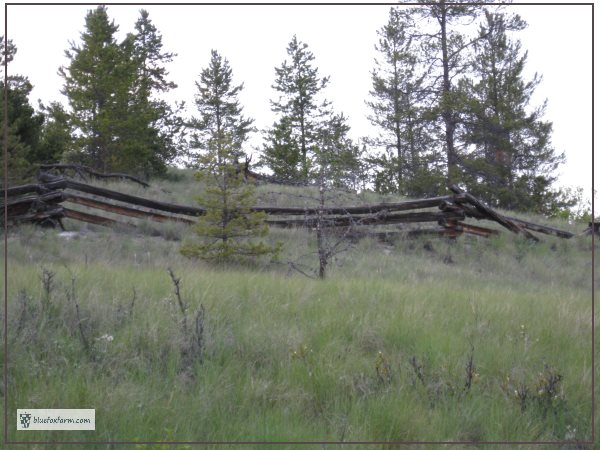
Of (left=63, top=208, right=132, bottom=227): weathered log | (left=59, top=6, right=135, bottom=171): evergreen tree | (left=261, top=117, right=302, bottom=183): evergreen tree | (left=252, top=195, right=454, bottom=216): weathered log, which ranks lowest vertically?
(left=63, top=208, right=132, bottom=227): weathered log

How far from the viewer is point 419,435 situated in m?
3.78

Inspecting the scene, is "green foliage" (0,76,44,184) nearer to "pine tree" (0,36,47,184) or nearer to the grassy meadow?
"pine tree" (0,36,47,184)

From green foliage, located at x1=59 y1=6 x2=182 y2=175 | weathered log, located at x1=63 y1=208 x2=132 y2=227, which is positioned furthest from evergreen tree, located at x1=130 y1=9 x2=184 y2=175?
weathered log, located at x1=63 y1=208 x2=132 y2=227

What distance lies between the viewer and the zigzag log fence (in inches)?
427

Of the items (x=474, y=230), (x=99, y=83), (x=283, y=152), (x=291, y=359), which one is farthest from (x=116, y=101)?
(x=291, y=359)

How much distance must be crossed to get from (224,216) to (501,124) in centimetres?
1403

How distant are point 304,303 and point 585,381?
8.14 ft

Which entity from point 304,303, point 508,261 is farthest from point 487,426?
point 508,261

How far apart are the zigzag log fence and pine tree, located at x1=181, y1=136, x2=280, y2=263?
1.25m

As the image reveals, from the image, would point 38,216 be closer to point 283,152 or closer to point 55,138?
point 283,152

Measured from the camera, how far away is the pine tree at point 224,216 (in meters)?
9.05

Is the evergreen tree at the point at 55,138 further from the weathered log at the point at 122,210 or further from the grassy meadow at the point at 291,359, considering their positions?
the grassy meadow at the point at 291,359

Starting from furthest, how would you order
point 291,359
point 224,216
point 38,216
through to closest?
1. point 38,216
2. point 224,216
3. point 291,359

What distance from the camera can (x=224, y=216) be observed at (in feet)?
30.6
